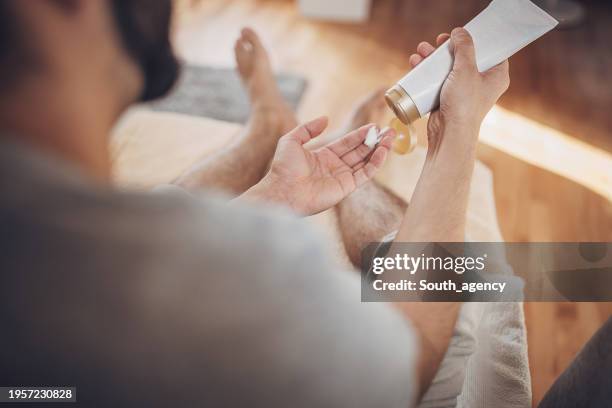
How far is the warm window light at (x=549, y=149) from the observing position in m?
1.54

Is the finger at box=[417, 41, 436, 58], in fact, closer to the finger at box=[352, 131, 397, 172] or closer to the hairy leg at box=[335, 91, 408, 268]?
the finger at box=[352, 131, 397, 172]

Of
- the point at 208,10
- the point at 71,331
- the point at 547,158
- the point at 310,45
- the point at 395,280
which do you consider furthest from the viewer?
the point at 208,10

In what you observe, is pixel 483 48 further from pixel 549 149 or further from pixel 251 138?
pixel 549 149

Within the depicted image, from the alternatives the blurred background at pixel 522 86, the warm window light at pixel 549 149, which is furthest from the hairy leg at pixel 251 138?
the warm window light at pixel 549 149

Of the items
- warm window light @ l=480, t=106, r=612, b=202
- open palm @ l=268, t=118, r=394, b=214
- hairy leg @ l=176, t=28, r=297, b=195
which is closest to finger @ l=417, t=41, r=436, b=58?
open palm @ l=268, t=118, r=394, b=214

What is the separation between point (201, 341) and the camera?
0.34 m

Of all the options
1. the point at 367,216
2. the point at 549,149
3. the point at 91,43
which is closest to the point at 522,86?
the point at 549,149

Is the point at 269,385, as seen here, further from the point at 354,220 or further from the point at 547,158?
the point at 547,158

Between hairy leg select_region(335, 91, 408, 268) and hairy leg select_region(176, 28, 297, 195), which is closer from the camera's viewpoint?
hairy leg select_region(335, 91, 408, 268)

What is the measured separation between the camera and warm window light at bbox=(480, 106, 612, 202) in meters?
1.54

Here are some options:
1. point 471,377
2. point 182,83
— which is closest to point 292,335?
point 471,377

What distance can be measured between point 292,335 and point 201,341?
0.20 ft

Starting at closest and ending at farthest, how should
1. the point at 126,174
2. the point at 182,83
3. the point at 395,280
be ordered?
1. the point at 395,280
2. the point at 126,174
3. the point at 182,83

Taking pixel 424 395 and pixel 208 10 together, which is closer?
pixel 424 395
